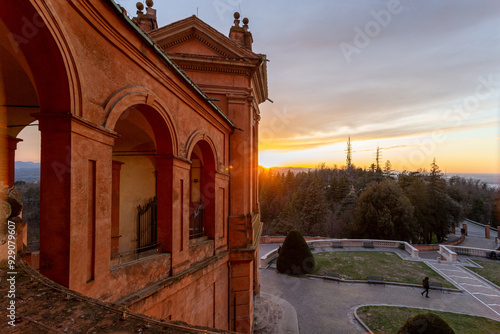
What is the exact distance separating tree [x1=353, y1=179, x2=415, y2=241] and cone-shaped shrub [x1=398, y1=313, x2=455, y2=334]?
25950 mm

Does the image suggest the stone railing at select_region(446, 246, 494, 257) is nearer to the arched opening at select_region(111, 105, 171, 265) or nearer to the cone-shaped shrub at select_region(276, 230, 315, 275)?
the cone-shaped shrub at select_region(276, 230, 315, 275)

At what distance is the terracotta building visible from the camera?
3.47m

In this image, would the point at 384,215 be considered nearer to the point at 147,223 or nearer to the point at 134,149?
the point at 147,223

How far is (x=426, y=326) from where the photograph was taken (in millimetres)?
9930

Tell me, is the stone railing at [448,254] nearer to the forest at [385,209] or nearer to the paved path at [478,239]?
the forest at [385,209]

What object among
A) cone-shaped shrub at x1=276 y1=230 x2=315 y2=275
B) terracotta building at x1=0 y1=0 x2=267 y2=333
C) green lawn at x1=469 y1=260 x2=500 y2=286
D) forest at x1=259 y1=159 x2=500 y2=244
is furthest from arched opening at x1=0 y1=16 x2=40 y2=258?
forest at x1=259 y1=159 x2=500 y2=244

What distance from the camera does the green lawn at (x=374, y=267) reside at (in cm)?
2033

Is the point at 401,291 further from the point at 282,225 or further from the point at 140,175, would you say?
the point at 282,225

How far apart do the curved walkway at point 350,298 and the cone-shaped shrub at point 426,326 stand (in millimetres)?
3674

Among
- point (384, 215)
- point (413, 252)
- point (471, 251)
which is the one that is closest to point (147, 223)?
point (413, 252)

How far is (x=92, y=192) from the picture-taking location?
13.0 feet

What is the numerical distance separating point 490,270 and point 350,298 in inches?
541

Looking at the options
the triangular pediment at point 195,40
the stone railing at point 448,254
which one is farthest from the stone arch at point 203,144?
the stone railing at point 448,254

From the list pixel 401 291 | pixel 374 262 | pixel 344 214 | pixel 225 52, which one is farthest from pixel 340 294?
pixel 344 214
